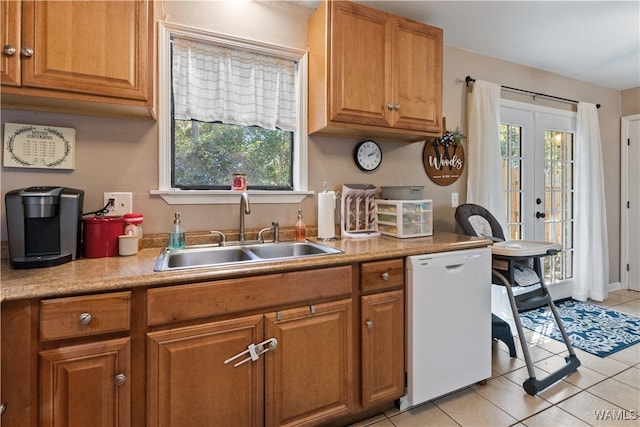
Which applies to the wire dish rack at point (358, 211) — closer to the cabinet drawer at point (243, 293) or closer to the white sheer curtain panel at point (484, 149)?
the cabinet drawer at point (243, 293)

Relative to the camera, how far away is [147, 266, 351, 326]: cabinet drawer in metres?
1.20

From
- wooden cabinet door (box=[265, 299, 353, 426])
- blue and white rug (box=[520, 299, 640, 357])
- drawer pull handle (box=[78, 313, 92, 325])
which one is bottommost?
blue and white rug (box=[520, 299, 640, 357])

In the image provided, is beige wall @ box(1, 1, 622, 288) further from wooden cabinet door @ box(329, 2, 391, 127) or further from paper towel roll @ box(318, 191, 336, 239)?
wooden cabinet door @ box(329, 2, 391, 127)

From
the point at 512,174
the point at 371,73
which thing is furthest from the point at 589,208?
the point at 371,73

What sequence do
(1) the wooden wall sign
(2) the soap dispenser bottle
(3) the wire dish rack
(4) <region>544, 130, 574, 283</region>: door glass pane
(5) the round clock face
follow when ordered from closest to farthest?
(2) the soap dispenser bottle
(3) the wire dish rack
(5) the round clock face
(1) the wooden wall sign
(4) <region>544, 130, 574, 283</region>: door glass pane

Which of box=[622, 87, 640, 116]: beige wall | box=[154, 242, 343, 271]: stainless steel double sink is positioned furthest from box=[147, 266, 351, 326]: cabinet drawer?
box=[622, 87, 640, 116]: beige wall

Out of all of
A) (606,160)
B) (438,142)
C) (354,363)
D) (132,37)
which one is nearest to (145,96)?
(132,37)

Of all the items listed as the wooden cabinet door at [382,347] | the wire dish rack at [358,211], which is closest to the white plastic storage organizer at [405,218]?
the wire dish rack at [358,211]

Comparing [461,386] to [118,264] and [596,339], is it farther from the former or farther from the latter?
[118,264]

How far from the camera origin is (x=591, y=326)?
284 cm

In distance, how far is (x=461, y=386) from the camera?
5.98 ft

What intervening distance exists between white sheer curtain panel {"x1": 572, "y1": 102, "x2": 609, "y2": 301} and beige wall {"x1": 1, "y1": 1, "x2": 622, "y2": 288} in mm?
967

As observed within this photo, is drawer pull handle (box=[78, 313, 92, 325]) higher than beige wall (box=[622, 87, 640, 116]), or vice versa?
beige wall (box=[622, 87, 640, 116])

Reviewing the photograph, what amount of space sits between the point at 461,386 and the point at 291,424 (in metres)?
1.01
